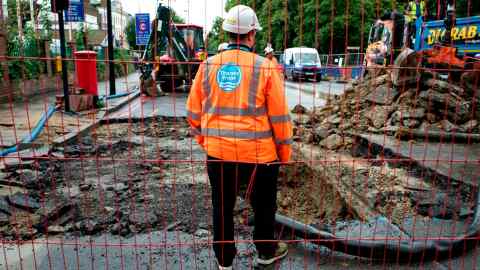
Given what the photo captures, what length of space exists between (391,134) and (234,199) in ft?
17.8

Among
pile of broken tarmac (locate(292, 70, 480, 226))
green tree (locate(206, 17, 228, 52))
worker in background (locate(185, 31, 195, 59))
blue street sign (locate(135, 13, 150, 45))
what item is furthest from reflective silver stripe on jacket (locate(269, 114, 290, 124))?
worker in background (locate(185, 31, 195, 59))

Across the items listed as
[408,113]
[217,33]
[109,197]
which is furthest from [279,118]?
[408,113]

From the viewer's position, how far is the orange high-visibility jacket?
9.32 ft

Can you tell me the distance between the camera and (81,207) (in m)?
4.91

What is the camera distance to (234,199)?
3135mm

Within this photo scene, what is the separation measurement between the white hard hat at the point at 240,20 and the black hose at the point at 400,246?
6.03 ft

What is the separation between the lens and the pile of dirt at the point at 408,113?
7676mm

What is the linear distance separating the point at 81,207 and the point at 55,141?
344 centimetres

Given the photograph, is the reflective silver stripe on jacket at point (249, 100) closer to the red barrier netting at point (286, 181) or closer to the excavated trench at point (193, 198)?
the red barrier netting at point (286, 181)

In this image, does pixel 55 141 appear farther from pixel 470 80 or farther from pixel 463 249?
pixel 470 80

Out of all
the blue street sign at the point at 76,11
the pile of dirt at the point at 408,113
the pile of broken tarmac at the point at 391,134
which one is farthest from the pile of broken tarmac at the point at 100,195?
the blue street sign at the point at 76,11

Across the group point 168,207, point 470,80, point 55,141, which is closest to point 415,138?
point 470,80

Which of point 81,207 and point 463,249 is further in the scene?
point 81,207

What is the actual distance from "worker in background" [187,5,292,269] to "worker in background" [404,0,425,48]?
12.5 metres
